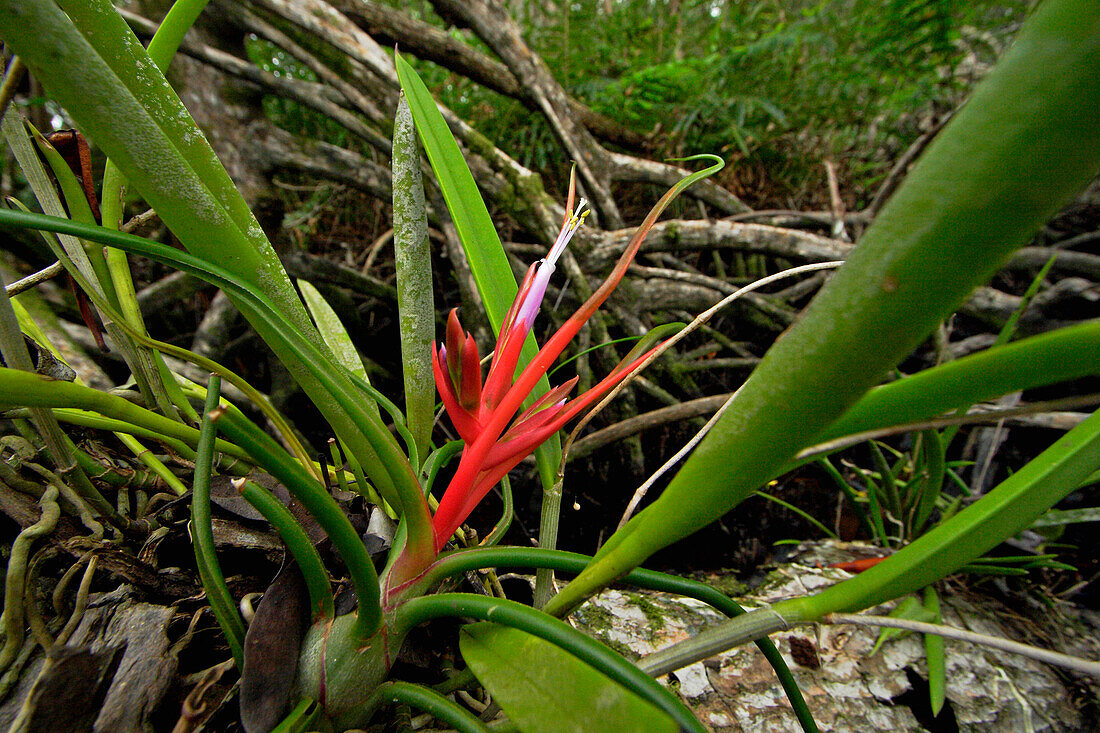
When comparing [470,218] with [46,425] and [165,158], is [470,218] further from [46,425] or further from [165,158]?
[46,425]

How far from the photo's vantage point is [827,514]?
49.0 inches

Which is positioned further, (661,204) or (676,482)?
(661,204)

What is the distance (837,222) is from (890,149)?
1258 millimetres

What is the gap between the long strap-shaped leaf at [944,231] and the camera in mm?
150

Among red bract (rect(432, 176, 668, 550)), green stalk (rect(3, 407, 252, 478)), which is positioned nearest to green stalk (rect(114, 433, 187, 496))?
green stalk (rect(3, 407, 252, 478))

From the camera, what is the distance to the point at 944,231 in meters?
0.17

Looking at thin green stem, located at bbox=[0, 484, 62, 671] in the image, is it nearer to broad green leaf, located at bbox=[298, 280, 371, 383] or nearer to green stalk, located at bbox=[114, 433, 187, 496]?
green stalk, located at bbox=[114, 433, 187, 496]

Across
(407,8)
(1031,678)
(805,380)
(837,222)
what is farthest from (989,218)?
(407,8)

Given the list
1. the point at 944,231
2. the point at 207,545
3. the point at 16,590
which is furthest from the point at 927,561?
the point at 16,590

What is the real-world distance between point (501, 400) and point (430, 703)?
0.82 feet

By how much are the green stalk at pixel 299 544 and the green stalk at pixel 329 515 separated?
0.02 metres

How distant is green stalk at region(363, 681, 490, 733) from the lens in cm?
30

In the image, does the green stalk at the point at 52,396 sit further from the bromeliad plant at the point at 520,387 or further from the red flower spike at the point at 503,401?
the red flower spike at the point at 503,401

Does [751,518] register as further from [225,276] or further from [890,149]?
[890,149]
